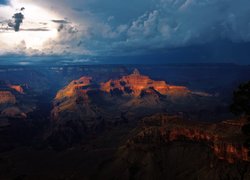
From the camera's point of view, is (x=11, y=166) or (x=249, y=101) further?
(x=11, y=166)

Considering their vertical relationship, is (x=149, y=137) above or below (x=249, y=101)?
below

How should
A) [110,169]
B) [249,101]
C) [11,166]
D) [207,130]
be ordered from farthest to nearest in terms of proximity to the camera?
[11,166], [110,169], [207,130], [249,101]

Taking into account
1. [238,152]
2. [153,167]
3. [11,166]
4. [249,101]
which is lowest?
[11,166]

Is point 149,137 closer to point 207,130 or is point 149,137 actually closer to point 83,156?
point 207,130

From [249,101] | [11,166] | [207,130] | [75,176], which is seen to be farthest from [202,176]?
[11,166]

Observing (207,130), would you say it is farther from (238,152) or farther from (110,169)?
(110,169)

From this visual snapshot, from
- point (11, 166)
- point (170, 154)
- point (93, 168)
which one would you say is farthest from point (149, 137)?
point (11, 166)

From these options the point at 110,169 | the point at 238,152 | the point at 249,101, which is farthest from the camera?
the point at 110,169
